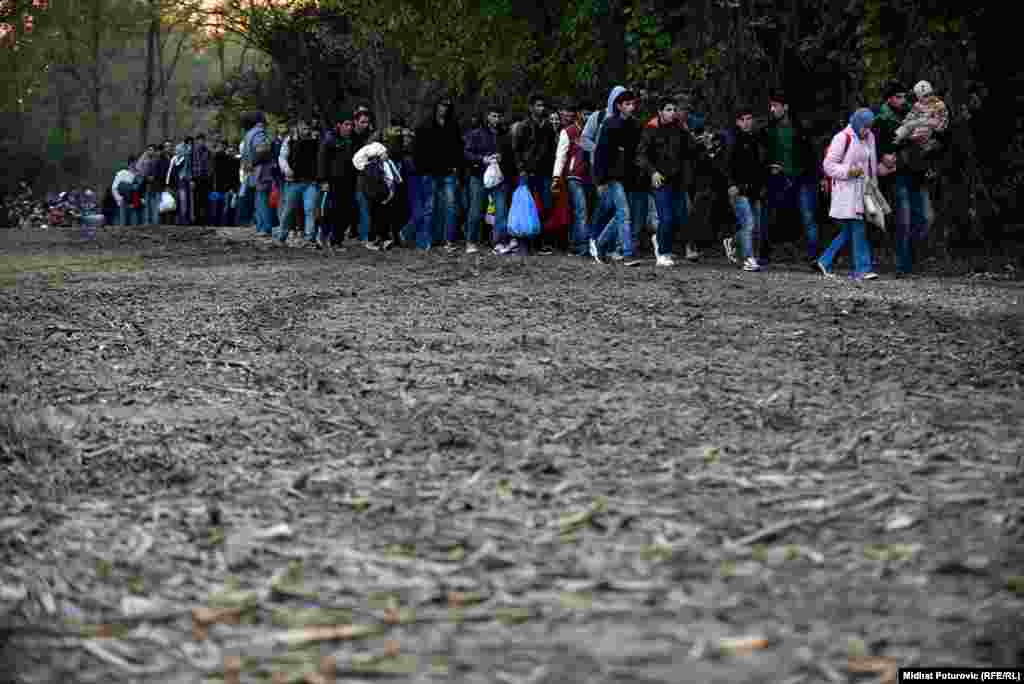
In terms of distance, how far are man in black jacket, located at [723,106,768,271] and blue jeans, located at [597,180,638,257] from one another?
1.07 m

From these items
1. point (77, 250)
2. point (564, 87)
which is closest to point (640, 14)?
point (564, 87)

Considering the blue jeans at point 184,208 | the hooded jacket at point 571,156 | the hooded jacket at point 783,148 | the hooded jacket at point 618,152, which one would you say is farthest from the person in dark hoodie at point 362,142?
the blue jeans at point 184,208

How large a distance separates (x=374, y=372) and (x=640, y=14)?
16138 millimetres

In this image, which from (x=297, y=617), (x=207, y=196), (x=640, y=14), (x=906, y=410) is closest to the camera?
(x=297, y=617)

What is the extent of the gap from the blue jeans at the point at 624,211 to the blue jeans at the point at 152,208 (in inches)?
842

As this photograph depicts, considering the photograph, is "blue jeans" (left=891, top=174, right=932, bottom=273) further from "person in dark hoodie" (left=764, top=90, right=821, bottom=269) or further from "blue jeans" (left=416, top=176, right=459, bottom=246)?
"blue jeans" (left=416, top=176, right=459, bottom=246)

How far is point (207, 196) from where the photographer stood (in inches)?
1544

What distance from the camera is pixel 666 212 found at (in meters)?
19.7

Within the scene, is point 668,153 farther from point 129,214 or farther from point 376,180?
point 129,214

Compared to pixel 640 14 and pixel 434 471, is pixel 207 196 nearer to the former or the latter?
pixel 640 14

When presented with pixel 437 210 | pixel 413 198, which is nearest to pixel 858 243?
pixel 437 210

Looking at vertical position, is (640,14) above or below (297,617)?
above

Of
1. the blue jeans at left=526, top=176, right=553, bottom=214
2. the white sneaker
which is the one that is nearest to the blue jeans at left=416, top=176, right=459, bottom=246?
the blue jeans at left=526, top=176, right=553, bottom=214

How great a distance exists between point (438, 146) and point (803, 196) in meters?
5.22
